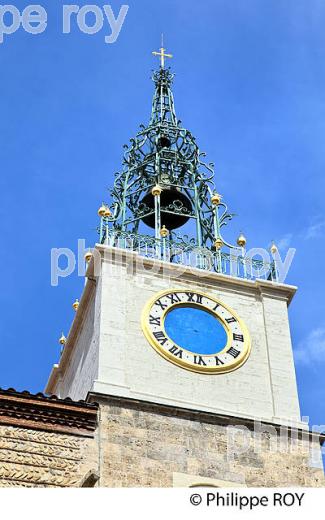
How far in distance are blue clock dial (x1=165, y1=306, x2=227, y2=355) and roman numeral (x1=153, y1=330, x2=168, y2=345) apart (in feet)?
0.58

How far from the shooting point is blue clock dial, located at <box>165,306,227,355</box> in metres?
25.3

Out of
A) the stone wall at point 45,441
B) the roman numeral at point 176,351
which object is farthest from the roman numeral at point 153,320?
the stone wall at point 45,441

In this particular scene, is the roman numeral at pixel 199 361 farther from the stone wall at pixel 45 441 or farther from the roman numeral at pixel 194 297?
the stone wall at pixel 45 441

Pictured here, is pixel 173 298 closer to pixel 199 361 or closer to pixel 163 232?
pixel 199 361

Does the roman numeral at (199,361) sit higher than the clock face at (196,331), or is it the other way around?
the clock face at (196,331)

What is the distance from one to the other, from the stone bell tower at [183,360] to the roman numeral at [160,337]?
0.03m

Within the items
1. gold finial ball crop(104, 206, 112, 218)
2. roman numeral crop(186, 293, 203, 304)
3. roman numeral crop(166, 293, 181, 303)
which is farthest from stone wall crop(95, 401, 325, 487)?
gold finial ball crop(104, 206, 112, 218)

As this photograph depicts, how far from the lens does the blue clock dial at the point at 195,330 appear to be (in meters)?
25.3

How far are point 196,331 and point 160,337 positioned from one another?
2.90ft

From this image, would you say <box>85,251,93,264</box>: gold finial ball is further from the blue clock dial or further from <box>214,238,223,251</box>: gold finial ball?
<box>214,238,223,251</box>: gold finial ball

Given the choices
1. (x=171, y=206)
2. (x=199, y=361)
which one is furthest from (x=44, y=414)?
(x=171, y=206)

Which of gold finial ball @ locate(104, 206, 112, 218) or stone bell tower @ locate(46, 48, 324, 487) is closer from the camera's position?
stone bell tower @ locate(46, 48, 324, 487)
